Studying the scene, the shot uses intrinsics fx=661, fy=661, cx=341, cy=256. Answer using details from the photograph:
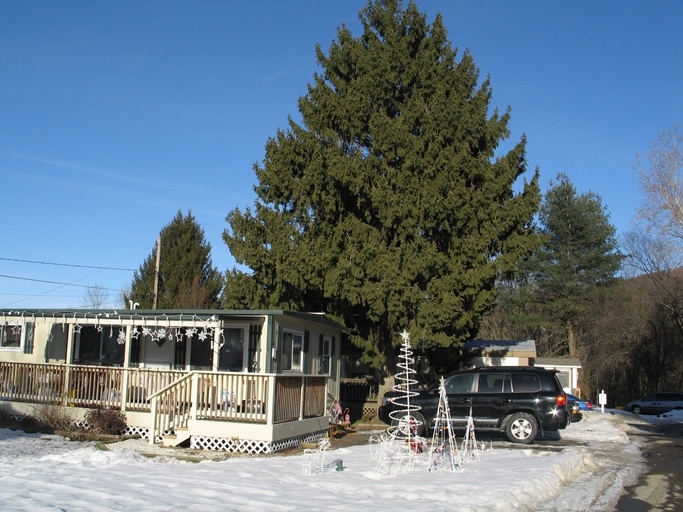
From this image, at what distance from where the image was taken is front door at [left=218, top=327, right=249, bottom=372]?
705 inches

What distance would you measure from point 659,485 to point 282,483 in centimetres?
636

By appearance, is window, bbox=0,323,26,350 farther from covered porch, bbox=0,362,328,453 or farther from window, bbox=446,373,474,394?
window, bbox=446,373,474,394

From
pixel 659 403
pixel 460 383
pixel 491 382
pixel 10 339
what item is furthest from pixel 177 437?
pixel 659 403

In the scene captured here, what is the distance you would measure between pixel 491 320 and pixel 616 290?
394 inches

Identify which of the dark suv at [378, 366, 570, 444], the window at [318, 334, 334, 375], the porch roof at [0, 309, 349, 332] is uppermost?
the porch roof at [0, 309, 349, 332]

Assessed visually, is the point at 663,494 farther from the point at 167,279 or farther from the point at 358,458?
the point at 167,279

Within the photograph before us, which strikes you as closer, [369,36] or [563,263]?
[369,36]

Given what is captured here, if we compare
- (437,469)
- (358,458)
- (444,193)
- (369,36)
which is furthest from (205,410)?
(369,36)

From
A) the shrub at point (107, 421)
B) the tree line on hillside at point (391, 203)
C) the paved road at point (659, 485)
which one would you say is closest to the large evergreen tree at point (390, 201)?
the tree line on hillside at point (391, 203)

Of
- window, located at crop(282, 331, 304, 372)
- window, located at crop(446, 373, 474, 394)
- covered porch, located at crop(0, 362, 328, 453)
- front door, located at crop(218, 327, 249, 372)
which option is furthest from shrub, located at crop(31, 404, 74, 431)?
window, located at crop(446, 373, 474, 394)

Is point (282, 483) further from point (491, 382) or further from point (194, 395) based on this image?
point (491, 382)

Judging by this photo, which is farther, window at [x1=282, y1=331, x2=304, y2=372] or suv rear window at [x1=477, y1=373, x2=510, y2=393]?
window at [x1=282, y1=331, x2=304, y2=372]

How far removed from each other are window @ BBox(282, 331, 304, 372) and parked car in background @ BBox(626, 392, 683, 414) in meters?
26.5

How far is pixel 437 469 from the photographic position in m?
11.1
